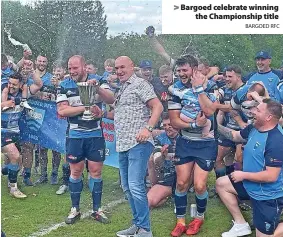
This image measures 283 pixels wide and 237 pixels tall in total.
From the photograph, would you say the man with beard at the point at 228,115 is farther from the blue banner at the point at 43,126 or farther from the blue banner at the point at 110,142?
the blue banner at the point at 43,126

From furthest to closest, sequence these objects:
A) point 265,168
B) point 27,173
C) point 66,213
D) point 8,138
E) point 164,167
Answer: point 27,173, point 8,138, point 164,167, point 66,213, point 265,168

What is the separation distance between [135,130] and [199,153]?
20.4 inches

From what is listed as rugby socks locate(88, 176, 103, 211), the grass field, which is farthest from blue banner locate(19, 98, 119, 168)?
rugby socks locate(88, 176, 103, 211)

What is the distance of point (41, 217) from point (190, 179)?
1261 mm

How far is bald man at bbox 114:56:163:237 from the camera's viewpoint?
3.52 meters

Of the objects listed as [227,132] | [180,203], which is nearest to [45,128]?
[180,203]

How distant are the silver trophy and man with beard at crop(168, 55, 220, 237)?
0.58 meters

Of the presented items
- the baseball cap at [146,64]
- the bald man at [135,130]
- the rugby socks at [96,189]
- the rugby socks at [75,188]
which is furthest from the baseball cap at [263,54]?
the rugby socks at [75,188]

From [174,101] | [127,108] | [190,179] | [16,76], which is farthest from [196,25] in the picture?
[16,76]

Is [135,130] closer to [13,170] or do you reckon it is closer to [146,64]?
[146,64]

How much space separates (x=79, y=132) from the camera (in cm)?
394

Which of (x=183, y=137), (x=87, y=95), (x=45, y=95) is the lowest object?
(x=183, y=137)

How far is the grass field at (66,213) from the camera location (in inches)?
149

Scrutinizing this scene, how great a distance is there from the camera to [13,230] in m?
3.80
